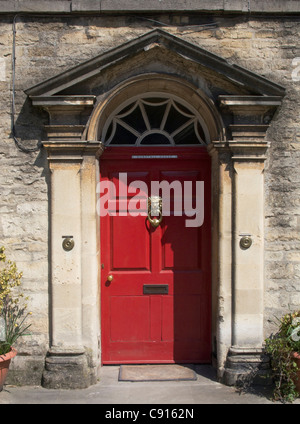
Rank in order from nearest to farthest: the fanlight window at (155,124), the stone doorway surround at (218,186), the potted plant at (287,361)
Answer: the potted plant at (287,361) < the stone doorway surround at (218,186) < the fanlight window at (155,124)

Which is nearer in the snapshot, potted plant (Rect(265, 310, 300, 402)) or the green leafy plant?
potted plant (Rect(265, 310, 300, 402))

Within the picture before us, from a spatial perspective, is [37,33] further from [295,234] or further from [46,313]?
[295,234]

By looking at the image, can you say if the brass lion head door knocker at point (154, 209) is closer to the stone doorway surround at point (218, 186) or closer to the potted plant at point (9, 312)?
the stone doorway surround at point (218, 186)

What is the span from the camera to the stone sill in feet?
15.8

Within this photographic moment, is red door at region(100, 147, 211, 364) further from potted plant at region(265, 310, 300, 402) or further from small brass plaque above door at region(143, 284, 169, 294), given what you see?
potted plant at region(265, 310, 300, 402)

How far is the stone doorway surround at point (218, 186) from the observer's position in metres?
4.76

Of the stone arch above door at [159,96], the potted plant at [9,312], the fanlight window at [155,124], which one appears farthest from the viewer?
the fanlight window at [155,124]

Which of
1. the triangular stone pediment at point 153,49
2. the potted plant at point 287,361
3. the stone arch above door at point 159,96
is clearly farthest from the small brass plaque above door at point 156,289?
the triangular stone pediment at point 153,49

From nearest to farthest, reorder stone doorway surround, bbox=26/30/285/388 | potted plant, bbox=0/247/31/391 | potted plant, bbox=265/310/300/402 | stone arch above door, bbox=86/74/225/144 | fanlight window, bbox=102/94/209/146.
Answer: potted plant, bbox=265/310/300/402 < potted plant, bbox=0/247/31/391 < stone doorway surround, bbox=26/30/285/388 < stone arch above door, bbox=86/74/225/144 < fanlight window, bbox=102/94/209/146

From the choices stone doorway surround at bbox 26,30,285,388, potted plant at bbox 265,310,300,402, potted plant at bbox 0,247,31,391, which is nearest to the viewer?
potted plant at bbox 265,310,300,402

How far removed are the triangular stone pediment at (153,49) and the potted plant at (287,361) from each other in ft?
8.17

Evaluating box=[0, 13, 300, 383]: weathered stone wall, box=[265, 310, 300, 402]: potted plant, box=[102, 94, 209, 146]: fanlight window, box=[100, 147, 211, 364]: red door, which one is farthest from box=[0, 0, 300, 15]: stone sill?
box=[265, 310, 300, 402]: potted plant

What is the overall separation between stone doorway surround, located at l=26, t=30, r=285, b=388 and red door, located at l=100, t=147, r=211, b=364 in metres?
0.35

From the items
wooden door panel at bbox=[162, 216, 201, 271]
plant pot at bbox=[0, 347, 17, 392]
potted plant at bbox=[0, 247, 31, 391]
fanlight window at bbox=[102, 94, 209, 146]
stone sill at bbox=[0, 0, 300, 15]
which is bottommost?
plant pot at bbox=[0, 347, 17, 392]
